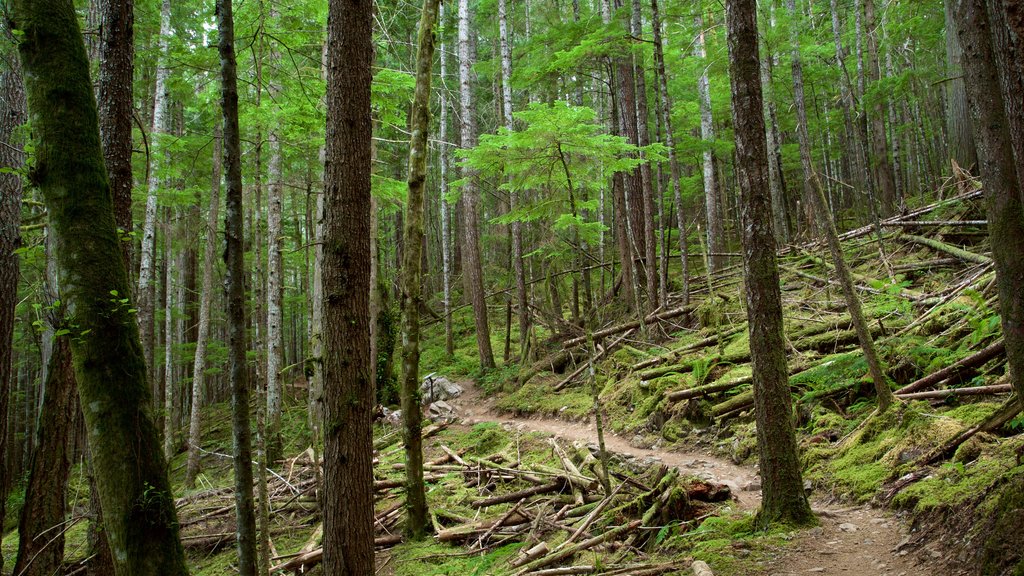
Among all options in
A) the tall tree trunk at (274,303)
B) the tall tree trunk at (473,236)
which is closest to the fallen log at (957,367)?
the tall tree trunk at (274,303)

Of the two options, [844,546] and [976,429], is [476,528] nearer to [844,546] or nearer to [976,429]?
[844,546]

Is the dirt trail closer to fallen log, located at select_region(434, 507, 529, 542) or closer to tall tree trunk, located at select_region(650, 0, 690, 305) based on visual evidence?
fallen log, located at select_region(434, 507, 529, 542)

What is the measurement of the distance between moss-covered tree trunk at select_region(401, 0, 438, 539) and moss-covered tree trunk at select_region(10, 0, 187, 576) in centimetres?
305

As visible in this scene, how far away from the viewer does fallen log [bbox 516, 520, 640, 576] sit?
4989 millimetres

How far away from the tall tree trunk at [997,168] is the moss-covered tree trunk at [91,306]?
18.1 feet

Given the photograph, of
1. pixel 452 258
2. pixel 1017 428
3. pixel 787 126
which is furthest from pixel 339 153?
pixel 452 258

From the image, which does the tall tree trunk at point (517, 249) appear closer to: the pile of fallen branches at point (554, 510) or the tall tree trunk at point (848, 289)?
the pile of fallen branches at point (554, 510)

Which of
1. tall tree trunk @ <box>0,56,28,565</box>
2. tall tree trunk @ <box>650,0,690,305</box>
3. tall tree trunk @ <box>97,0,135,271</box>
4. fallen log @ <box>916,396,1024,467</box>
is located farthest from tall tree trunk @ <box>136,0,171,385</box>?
fallen log @ <box>916,396,1024,467</box>

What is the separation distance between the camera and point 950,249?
857 centimetres

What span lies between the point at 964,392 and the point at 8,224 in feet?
32.0

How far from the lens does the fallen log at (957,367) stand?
5.59 metres

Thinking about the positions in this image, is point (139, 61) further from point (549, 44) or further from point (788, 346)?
point (788, 346)

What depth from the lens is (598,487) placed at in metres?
6.72

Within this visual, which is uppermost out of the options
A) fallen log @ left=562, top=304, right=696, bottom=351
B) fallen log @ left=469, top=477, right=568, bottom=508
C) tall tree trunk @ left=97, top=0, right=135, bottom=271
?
tall tree trunk @ left=97, top=0, right=135, bottom=271
